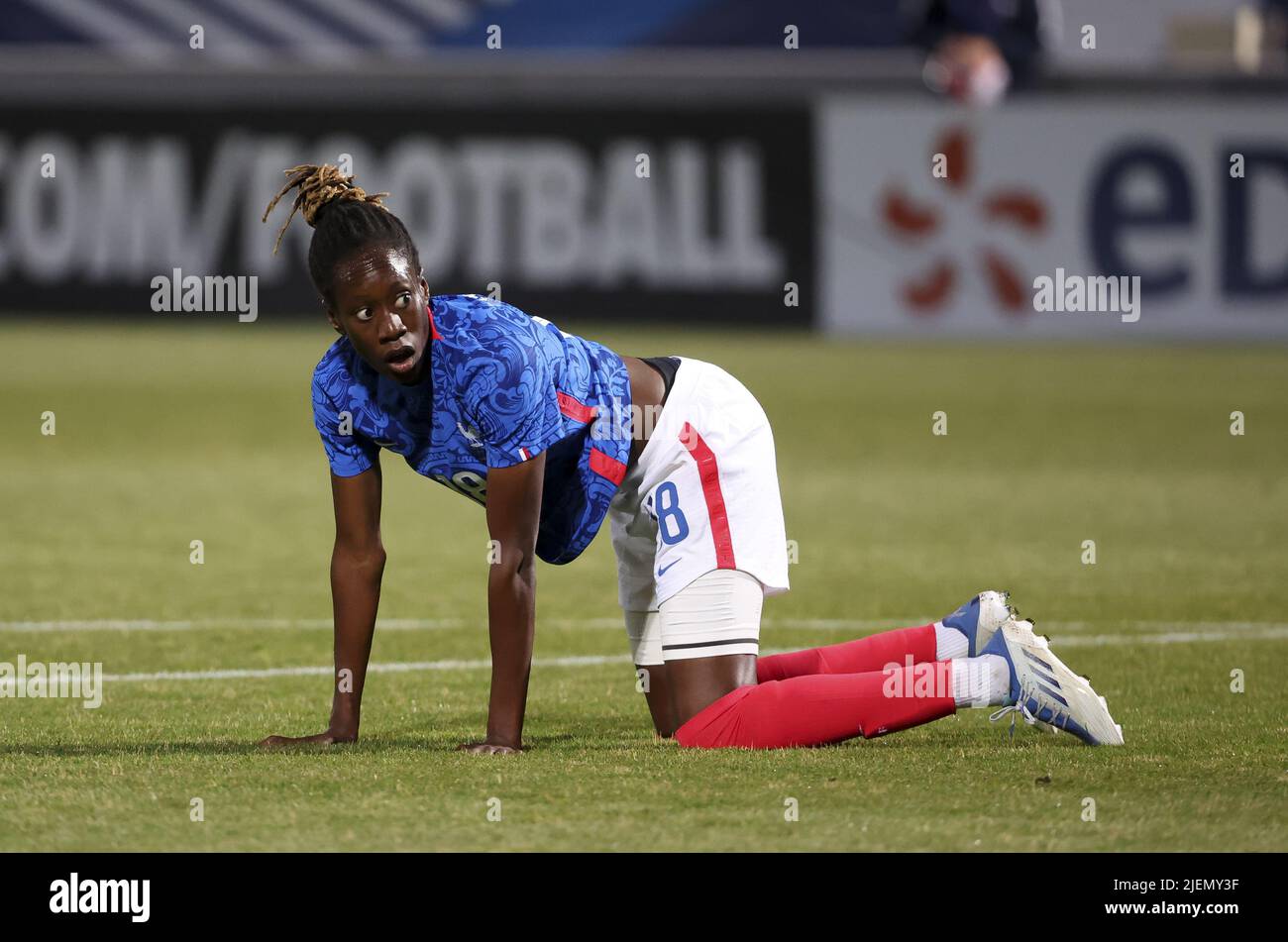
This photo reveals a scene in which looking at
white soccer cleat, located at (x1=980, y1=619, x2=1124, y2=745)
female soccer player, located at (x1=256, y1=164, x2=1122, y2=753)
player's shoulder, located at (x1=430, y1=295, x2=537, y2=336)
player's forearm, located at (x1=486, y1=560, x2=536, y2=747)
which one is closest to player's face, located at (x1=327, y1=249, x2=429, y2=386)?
female soccer player, located at (x1=256, y1=164, x2=1122, y2=753)

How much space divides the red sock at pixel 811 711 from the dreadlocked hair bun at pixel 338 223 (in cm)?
160

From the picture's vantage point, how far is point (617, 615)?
953 cm

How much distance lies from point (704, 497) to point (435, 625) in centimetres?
320

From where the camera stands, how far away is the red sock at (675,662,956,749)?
19.5ft

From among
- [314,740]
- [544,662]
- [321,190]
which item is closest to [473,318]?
[321,190]

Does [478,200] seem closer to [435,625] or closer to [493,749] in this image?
[435,625]

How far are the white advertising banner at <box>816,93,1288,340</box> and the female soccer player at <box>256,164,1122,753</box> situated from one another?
16.1 metres

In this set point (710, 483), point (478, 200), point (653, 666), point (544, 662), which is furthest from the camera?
point (478, 200)

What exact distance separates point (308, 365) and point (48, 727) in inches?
580

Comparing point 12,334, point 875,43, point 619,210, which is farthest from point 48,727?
point 875,43

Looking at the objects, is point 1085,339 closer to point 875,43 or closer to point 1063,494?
point 875,43

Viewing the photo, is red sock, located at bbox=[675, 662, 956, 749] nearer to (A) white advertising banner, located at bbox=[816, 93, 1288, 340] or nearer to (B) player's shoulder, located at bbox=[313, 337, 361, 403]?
(B) player's shoulder, located at bbox=[313, 337, 361, 403]

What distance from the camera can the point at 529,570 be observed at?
227 inches

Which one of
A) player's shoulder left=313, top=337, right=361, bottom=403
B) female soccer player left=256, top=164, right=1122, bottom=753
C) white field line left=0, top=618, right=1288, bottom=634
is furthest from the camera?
white field line left=0, top=618, right=1288, bottom=634
